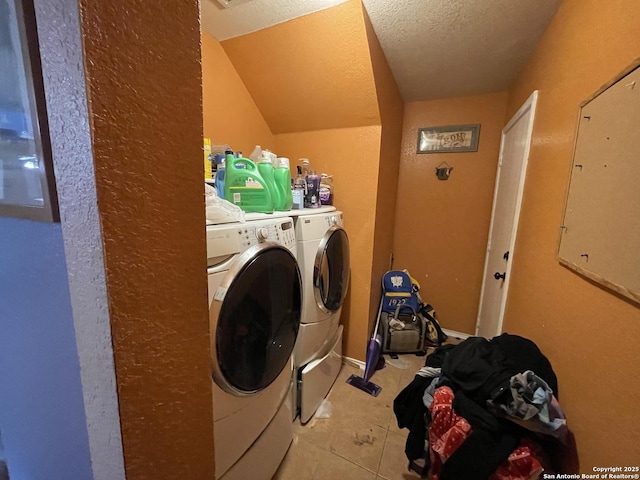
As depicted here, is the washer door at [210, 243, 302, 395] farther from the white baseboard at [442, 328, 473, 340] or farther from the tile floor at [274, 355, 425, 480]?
the white baseboard at [442, 328, 473, 340]

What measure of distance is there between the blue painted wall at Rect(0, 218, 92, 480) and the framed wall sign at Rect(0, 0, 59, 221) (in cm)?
4

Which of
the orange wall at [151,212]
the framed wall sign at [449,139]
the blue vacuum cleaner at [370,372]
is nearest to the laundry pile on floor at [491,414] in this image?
the blue vacuum cleaner at [370,372]

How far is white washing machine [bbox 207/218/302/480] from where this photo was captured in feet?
2.47

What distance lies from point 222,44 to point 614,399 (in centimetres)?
235

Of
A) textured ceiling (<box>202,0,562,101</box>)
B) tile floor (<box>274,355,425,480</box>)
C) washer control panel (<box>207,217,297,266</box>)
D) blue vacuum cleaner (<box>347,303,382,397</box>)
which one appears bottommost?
tile floor (<box>274,355,425,480</box>)

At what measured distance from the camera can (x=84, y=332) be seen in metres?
0.38

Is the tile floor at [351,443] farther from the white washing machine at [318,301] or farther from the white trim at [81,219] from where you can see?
the white trim at [81,219]

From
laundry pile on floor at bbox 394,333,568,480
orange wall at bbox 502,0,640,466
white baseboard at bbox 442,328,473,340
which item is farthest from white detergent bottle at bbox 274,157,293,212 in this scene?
white baseboard at bbox 442,328,473,340

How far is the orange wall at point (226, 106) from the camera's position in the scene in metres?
1.50

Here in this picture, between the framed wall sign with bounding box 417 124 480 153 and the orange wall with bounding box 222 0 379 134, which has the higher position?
the orange wall with bounding box 222 0 379 134

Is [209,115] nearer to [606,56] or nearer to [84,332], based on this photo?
[84,332]

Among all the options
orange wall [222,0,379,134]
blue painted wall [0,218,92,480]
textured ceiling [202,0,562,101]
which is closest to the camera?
blue painted wall [0,218,92,480]

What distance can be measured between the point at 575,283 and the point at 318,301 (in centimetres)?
103

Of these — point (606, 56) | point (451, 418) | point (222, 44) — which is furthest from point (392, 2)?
point (451, 418)
